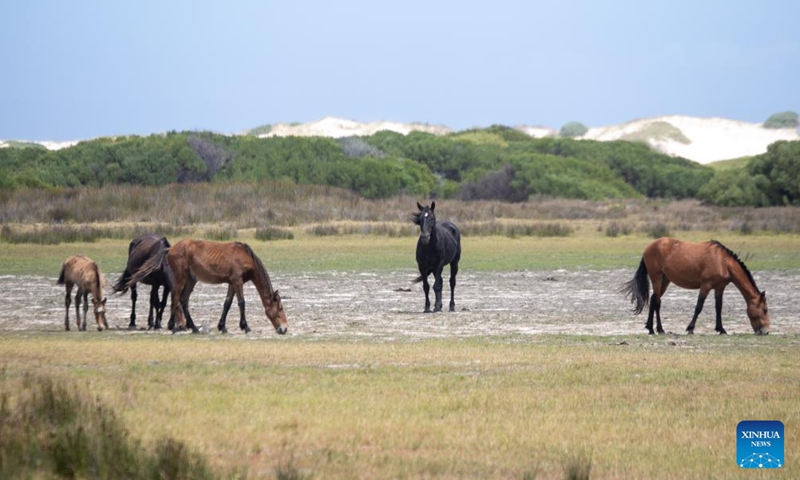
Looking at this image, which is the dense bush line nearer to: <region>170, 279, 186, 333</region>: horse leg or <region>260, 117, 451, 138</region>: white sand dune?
<region>260, 117, 451, 138</region>: white sand dune

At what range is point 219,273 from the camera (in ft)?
62.8

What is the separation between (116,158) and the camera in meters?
72.1

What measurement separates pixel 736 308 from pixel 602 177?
2550 inches

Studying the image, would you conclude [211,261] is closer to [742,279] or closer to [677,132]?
[742,279]

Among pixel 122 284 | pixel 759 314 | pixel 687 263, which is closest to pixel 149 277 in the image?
→ pixel 122 284

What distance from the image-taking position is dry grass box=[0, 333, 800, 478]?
909 centimetres

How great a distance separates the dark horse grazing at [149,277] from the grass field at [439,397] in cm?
141

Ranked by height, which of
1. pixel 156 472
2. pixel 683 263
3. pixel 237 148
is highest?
pixel 237 148

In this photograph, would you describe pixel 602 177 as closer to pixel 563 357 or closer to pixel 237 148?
pixel 237 148

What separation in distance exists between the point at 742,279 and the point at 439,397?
913cm

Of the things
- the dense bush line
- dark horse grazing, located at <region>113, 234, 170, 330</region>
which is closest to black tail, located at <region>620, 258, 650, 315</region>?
dark horse grazing, located at <region>113, 234, 170, 330</region>

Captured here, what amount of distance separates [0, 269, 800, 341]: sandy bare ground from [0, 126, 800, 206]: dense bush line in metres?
32.7

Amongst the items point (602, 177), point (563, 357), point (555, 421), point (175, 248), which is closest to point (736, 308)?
point (563, 357)

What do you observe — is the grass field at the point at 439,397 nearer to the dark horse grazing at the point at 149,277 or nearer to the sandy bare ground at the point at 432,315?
the dark horse grazing at the point at 149,277
